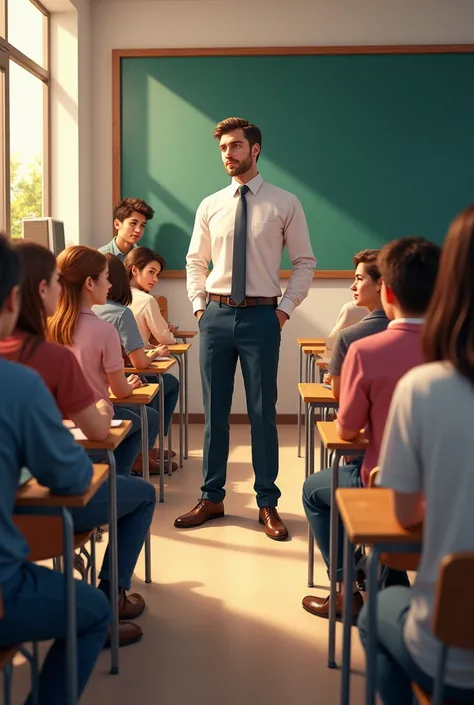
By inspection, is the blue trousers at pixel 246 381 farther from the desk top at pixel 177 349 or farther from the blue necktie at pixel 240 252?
the desk top at pixel 177 349

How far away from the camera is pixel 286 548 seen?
338 cm

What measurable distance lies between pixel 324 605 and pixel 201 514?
1088 millimetres

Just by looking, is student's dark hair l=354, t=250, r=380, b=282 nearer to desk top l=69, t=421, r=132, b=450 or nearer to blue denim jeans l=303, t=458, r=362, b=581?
blue denim jeans l=303, t=458, r=362, b=581

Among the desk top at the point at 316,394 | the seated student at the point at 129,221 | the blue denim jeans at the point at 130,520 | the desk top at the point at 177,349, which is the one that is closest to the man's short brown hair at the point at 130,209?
the seated student at the point at 129,221

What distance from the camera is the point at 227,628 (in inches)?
102

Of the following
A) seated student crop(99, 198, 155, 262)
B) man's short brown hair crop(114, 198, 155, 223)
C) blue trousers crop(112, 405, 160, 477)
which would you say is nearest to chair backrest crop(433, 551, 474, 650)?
blue trousers crop(112, 405, 160, 477)

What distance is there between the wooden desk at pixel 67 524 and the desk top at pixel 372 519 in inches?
21.5

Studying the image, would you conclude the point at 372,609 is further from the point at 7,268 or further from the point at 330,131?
the point at 330,131

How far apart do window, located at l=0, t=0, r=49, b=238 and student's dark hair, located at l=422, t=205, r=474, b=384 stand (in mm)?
3647

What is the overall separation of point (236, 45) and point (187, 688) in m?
4.93

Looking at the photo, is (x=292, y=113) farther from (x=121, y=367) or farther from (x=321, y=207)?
(x=121, y=367)

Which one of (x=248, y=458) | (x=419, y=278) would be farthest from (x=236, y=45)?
(x=419, y=278)

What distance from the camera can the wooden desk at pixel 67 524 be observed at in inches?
62.2

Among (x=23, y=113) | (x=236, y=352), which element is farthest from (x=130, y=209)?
(x=236, y=352)
